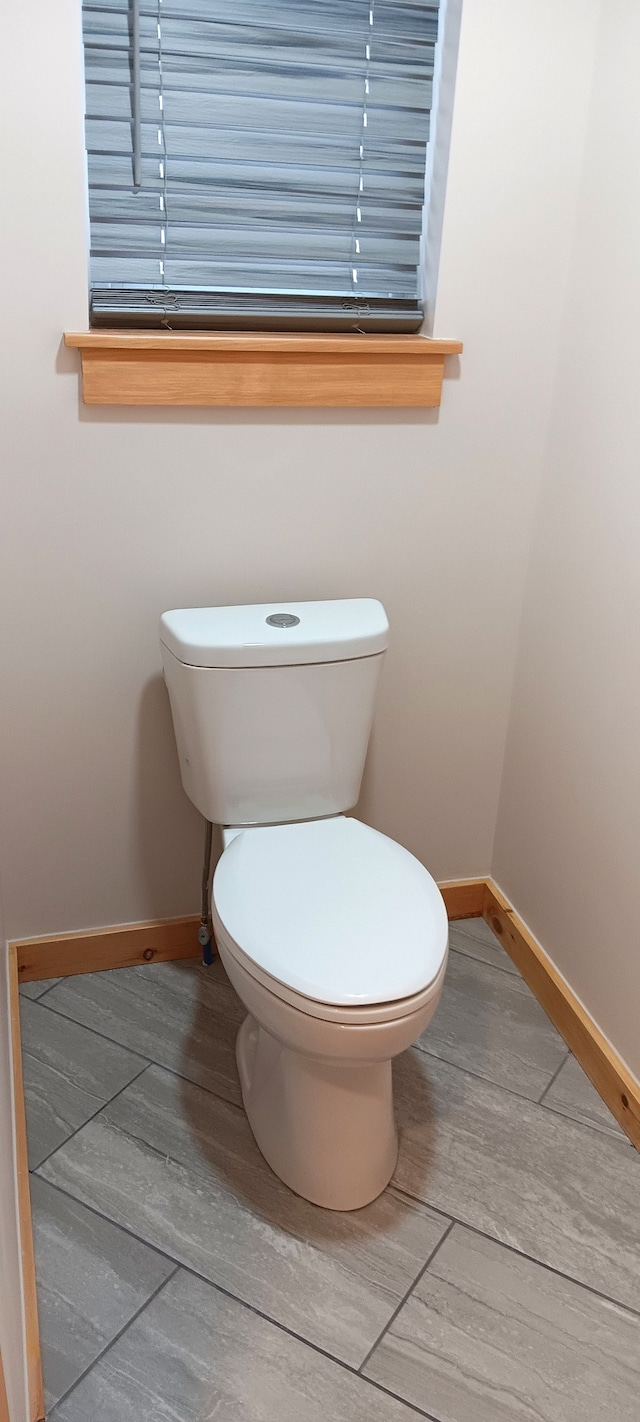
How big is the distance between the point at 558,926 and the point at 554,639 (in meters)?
0.52

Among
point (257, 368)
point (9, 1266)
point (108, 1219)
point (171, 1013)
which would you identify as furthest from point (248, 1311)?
point (257, 368)

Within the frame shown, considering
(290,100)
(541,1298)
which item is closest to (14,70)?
(290,100)

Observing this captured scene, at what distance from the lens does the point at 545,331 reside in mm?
1762

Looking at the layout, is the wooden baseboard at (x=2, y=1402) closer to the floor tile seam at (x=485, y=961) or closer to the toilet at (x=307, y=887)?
the toilet at (x=307, y=887)

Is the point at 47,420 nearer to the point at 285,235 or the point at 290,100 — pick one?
the point at 285,235

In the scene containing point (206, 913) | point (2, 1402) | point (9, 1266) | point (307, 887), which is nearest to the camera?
point (2, 1402)

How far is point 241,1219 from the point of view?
1.52 metres

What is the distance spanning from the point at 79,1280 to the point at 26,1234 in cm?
9

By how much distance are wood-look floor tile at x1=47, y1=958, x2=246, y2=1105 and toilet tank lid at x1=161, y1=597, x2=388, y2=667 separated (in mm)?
673

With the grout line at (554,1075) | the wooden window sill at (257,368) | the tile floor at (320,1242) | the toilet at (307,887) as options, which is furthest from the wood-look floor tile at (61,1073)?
the wooden window sill at (257,368)

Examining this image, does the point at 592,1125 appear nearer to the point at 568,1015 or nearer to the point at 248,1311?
the point at 568,1015

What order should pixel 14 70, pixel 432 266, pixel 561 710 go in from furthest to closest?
pixel 561 710 < pixel 432 266 < pixel 14 70

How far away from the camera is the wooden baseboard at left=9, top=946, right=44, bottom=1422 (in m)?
1.26

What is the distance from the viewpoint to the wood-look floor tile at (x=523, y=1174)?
1.50 m
